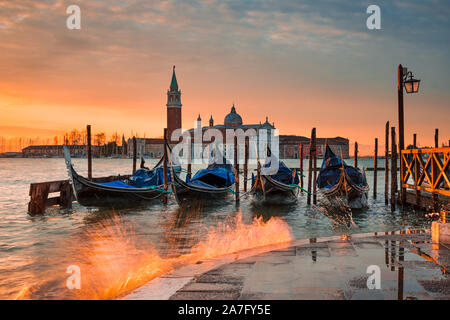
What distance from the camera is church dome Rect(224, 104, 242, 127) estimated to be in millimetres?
110062

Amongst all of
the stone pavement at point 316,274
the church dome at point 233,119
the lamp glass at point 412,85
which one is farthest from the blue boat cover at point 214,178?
the church dome at point 233,119

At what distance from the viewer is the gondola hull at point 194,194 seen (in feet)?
44.8

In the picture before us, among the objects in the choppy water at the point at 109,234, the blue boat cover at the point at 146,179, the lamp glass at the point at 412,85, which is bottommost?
the choppy water at the point at 109,234

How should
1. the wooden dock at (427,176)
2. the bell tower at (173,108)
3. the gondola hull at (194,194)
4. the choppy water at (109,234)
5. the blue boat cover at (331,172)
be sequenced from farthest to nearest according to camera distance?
1. the bell tower at (173,108)
2. the blue boat cover at (331,172)
3. the gondola hull at (194,194)
4. the wooden dock at (427,176)
5. the choppy water at (109,234)

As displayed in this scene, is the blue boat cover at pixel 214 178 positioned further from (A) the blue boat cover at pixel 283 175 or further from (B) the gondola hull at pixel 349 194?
(B) the gondola hull at pixel 349 194

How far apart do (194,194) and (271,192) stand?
2803 millimetres

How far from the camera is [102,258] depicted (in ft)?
22.2

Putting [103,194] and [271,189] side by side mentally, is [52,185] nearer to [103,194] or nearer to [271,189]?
[103,194]

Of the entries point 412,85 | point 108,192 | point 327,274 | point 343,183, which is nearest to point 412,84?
point 412,85

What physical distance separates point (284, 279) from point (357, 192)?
35.6 feet

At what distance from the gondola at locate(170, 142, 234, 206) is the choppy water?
543 mm

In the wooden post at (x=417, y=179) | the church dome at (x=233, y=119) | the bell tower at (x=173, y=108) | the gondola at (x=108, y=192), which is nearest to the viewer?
the wooden post at (x=417, y=179)
